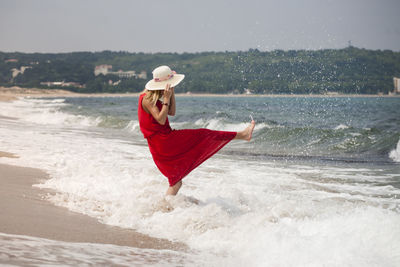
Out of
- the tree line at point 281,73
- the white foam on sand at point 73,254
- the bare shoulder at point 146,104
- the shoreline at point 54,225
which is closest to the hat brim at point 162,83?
the bare shoulder at point 146,104

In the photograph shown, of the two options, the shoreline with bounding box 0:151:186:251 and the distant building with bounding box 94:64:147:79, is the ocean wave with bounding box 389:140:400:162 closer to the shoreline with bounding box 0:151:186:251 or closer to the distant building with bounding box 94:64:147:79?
the shoreline with bounding box 0:151:186:251

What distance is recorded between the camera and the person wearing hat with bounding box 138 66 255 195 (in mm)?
4789

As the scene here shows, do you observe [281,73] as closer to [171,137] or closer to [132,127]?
[132,127]

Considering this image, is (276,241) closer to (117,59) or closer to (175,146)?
(175,146)

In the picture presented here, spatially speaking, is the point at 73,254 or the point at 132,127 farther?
the point at 132,127

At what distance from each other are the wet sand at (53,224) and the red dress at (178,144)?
97 centimetres

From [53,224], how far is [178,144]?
1.59 meters

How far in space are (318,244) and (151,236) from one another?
159 cm

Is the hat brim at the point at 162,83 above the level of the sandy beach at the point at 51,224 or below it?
above

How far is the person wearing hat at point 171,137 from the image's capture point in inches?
189

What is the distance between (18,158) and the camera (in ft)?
26.6

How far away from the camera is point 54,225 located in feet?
13.8

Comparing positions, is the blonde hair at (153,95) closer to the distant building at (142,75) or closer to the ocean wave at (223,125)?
the ocean wave at (223,125)

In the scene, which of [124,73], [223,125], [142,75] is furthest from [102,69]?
[223,125]
